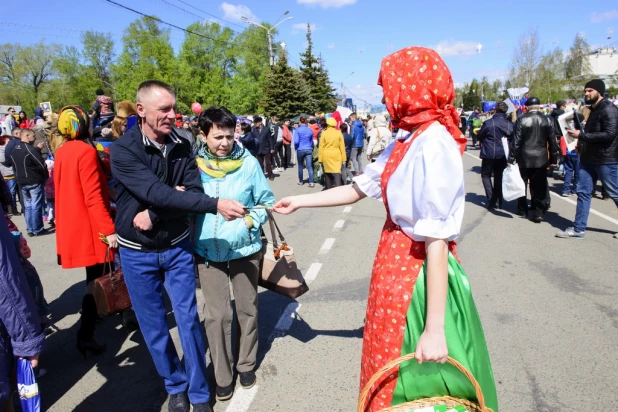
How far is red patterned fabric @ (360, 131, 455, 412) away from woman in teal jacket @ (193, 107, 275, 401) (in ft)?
4.47

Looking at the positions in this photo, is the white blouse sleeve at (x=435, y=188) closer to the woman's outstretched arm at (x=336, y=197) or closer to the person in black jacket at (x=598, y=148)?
the woman's outstretched arm at (x=336, y=197)

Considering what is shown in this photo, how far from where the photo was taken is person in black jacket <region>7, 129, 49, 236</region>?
827 cm

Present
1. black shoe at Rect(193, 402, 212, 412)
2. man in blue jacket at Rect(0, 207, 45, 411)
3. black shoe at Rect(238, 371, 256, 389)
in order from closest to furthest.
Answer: man in blue jacket at Rect(0, 207, 45, 411) < black shoe at Rect(193, 402, 212, 412) < black shoe at Rect(238, 371, 256, 389)

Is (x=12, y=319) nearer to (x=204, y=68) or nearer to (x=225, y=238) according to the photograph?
(x=225, y=238)

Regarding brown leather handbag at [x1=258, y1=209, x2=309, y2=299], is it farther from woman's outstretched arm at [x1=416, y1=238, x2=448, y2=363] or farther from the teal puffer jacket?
woman's outstretched arm at [x1=416, y1=238, x2=448, y2=363]

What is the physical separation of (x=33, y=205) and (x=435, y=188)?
347 inches

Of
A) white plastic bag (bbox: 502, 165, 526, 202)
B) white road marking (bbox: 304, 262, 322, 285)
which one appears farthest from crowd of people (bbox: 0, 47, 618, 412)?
white plastic bag (bbox: 502, 165, 526, 202)

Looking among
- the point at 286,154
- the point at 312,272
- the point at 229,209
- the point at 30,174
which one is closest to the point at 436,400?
the point at 229,209

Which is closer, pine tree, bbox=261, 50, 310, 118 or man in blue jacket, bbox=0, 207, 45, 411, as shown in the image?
man in blue jacket, bbox=0, 207, 45, 411

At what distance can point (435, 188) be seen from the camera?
163 centimetres

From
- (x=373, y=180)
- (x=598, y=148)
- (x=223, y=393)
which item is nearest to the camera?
(x=373, y=180)

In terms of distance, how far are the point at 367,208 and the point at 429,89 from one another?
799 centimetres

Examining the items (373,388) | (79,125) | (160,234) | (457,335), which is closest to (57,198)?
(79,125)

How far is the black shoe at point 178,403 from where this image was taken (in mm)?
2961
